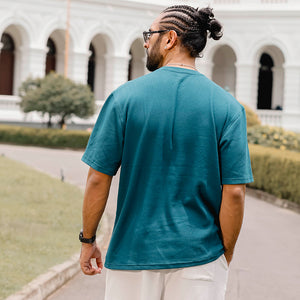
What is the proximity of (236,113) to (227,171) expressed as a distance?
26 centimetres

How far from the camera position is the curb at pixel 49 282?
5205 millimetres

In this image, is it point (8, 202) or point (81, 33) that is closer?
point (8, 202)

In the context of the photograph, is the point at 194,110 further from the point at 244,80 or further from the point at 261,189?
the point at 244,80

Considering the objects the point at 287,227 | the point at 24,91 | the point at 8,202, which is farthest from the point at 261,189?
the point at 24,91

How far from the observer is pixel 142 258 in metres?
2.78

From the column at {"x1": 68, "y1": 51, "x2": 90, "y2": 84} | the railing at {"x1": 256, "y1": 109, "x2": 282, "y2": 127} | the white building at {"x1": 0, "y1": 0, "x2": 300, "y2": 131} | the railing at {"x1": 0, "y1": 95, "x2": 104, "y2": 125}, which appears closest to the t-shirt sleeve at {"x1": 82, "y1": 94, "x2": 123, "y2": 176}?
the railing at {"x1": 0, "y1": 95, "x2": 104, "y2": 125}

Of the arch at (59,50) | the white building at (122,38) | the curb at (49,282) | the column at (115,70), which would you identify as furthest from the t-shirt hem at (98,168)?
the arch at (59,50)

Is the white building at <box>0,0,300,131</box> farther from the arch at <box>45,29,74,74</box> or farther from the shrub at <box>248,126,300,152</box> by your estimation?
the shrub at <box>248,126,300,152</box>

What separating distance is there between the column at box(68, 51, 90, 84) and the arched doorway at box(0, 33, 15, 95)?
11.0 ft

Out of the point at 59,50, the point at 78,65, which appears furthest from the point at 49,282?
the point at 59,50

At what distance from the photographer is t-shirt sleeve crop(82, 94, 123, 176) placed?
2.83 m

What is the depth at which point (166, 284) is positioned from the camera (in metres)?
2.82

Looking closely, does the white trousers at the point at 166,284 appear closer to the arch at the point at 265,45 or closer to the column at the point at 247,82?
the arch at the point at 265,45

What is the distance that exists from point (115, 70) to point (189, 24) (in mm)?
30026
